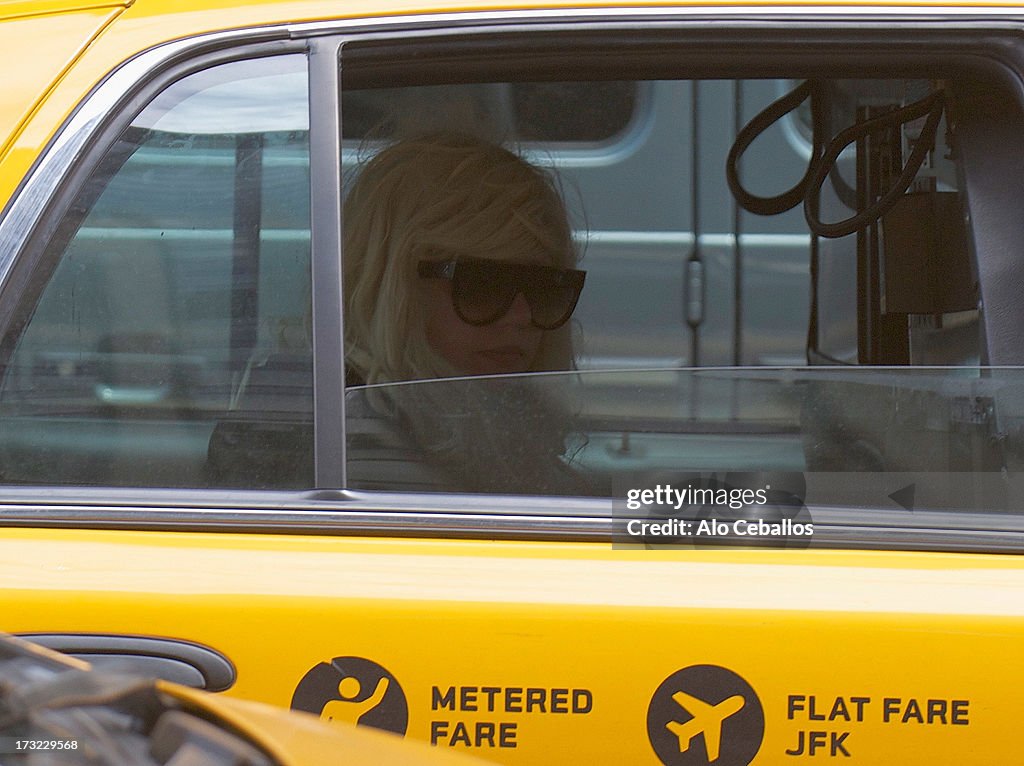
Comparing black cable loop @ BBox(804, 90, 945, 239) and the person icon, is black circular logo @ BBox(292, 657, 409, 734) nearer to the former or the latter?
the person icon

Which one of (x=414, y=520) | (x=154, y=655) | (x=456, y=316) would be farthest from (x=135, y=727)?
(x=456, y=316)

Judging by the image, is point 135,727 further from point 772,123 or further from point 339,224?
point 772,123

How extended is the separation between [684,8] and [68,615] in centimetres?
89

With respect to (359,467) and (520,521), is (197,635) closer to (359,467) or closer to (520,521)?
(359,467)

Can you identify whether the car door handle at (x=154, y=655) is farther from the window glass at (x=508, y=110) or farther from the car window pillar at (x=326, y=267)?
the window glass at (x=508, y=110)

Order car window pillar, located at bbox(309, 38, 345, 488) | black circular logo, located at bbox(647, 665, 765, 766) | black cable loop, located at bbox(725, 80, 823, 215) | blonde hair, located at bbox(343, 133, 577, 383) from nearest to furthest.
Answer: black circular logo, located at bbox(647, 665, 765, 766) → car window pillar, located at bbox(309, 38, 345, 488) → blonde hair, located at bbox(343, 133, 577, 383) → black cable loop, located at bbox(725, 80, 823, 215)

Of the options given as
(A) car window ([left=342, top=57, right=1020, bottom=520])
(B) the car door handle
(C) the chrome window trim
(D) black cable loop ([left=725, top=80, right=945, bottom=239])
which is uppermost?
(D) black cable loop ([left=725, top=80, right=945, bottom=239])

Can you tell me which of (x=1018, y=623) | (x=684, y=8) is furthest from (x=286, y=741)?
(x=684, y=8)

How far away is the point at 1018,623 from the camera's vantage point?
1.16 meters

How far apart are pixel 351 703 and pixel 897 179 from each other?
1.27 meters

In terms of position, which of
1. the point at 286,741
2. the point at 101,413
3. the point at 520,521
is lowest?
the point at 286,741

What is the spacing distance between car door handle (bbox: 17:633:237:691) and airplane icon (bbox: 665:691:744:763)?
426 mm

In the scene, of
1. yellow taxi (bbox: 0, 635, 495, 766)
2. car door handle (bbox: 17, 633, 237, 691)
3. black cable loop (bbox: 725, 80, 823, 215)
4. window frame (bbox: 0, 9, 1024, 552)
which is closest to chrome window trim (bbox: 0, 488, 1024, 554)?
window frame (bbox: 0, 9, 1024, 552)

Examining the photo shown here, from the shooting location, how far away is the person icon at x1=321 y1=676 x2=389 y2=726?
1.16 meters
